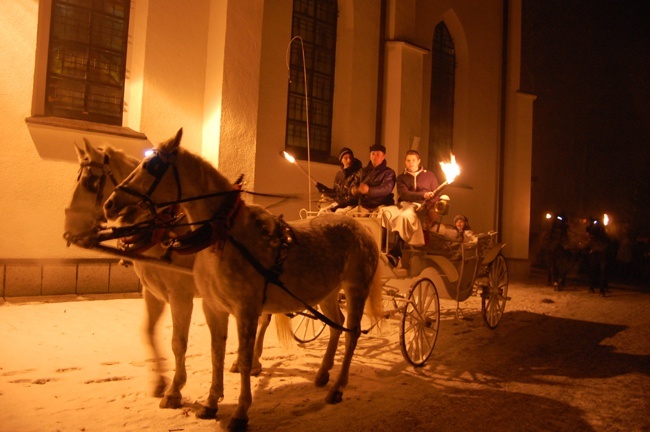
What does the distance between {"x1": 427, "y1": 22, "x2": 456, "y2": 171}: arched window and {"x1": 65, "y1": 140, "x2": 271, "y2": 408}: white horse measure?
12.1m

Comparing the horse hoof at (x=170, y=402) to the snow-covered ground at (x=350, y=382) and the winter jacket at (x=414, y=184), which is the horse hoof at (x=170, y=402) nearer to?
the snow-covered ground at (x=350, y=382)

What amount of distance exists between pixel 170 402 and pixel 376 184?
3.69 metres

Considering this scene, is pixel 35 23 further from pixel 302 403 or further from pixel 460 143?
pixel 460 143

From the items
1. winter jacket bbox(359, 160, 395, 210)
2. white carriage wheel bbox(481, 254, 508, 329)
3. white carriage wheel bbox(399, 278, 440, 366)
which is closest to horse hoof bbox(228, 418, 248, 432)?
white carriage wheel bbox(399, 278, 440, 366)

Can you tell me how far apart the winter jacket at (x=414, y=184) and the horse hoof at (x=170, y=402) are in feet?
13.1

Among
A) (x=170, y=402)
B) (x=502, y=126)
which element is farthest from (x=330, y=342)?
(x=502, y=126)

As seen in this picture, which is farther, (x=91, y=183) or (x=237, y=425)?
(x=91, y=183)

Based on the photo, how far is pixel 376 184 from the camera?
6.40m

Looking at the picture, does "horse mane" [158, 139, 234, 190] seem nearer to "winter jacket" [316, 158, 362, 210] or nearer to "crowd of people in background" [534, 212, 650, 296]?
"winter jacket" [316, 158, 362, 210]

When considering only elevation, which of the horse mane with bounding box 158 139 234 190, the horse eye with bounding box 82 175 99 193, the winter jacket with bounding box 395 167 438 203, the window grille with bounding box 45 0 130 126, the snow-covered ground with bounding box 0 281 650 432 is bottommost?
the snow-covered ground with bounding box 0 281 650 432

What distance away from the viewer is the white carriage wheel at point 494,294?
7.63m

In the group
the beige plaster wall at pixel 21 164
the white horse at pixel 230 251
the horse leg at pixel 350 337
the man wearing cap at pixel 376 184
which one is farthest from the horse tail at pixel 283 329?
the beige plaster wall at pixel 21 164

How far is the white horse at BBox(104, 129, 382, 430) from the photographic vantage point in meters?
3.42

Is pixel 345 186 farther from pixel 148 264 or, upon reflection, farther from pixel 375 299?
pixel 148 264
